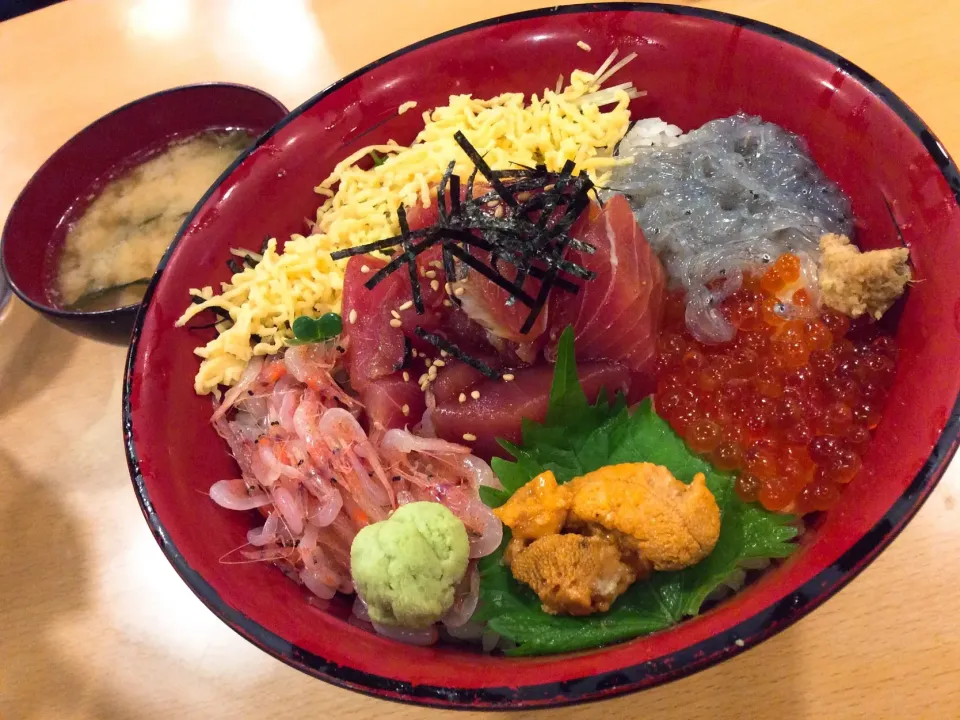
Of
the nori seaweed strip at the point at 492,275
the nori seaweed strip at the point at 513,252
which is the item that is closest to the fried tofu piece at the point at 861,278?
the nori seaweed strip at the point at 513,252

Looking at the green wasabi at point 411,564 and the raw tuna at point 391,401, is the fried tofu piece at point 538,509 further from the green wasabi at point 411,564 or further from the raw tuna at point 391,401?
the raw tuna at point 391,401

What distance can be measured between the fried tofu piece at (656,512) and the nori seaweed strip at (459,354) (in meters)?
0.33

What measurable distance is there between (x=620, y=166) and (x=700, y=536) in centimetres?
96

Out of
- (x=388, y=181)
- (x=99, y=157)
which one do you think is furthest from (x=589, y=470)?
(x=99, y=157)

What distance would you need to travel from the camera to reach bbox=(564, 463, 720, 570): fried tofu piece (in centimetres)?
113

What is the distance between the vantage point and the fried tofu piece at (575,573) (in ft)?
3.71

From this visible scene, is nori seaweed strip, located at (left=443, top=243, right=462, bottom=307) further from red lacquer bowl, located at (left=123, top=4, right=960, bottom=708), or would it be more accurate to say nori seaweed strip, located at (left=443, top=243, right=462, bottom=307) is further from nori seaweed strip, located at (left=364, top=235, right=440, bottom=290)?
red lacquer bowl, located at (left=123, top=4, right=960, bottom=708)

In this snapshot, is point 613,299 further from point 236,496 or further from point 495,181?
point 236,496

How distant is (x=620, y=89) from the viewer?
5.66ft

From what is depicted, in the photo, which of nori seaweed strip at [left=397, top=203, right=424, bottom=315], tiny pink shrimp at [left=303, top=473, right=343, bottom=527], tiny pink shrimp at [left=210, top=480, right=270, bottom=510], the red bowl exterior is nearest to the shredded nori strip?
nori seaweed strip at [left=397, top=203, right=424, bottom=315]

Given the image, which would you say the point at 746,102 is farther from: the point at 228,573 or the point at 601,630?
the point at 228,573

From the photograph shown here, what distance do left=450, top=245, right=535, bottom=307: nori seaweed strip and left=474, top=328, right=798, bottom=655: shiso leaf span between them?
110 mm

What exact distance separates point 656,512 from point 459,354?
1.70 feet

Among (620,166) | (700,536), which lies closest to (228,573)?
(700,536)
